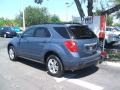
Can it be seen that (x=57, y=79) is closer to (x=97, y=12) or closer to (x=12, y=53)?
(x=12, y=53)

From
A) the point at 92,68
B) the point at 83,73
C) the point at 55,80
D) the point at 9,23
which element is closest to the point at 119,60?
the point at 92,68

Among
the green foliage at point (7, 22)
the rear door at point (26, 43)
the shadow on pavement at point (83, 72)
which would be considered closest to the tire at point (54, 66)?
the shadow on pavement at point (83, 72)

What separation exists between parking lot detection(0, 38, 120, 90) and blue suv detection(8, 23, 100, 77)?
409 millimetres

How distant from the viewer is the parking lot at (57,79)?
6.85 meters

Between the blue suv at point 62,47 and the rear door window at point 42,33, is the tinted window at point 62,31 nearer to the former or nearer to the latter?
the blue suv at point 62,47

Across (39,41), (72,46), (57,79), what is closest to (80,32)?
(72,46)

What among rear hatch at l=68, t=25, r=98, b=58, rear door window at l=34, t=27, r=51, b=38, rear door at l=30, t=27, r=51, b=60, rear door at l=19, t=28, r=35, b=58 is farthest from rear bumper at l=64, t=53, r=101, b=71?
rear door at l=19, t=28, r=35, b=58

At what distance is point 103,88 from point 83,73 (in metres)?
1.72

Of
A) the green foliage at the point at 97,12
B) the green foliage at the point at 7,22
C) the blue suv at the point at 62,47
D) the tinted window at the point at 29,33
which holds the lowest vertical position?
the blue suv at the point at 62,47

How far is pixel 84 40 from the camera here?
7.64 m

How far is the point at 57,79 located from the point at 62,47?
1.06 meters

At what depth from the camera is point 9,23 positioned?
6644 cm

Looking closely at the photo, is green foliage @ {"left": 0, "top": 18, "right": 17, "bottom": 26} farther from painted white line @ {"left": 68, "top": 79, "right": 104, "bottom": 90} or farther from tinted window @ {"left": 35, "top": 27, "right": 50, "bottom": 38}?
painted white line @ {"left": 68, "top": 79, "right": 104, "bottom": 90}

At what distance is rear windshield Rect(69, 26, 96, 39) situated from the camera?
7645mm
